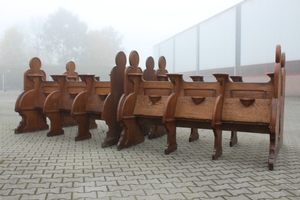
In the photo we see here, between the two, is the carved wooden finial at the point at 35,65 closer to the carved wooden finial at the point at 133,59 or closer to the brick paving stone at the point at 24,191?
the carved wooden finial at the point at 133,59

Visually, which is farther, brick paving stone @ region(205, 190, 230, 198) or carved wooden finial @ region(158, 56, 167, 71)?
carved wooden finial @ region(158, 56, 167, 71)

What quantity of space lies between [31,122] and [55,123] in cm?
87

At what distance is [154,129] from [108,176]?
2.91 m

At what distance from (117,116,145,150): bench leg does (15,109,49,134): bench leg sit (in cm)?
289

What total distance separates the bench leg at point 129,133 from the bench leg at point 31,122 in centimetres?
289

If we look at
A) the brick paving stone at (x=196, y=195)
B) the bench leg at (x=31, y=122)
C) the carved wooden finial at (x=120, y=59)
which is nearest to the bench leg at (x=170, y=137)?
the carved wooden finial at (x=120, y=59)

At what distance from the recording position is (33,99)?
758 centimetres

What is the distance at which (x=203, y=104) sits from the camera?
5211mm

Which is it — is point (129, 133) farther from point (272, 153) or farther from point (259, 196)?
point (259, 196)

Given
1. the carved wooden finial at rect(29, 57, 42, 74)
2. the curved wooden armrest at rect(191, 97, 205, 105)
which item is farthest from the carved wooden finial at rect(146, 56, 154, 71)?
the carved wooden finial at rect(29, 57, 42, 74)

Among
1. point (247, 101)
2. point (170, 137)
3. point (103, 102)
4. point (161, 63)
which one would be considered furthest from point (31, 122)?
point (247, 101)

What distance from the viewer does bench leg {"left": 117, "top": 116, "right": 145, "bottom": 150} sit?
18.9ft

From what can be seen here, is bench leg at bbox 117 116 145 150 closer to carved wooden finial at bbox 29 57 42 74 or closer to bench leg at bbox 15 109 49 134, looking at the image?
bench leg at bbox 15 109 49 134

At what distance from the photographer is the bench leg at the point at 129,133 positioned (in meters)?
5.75
